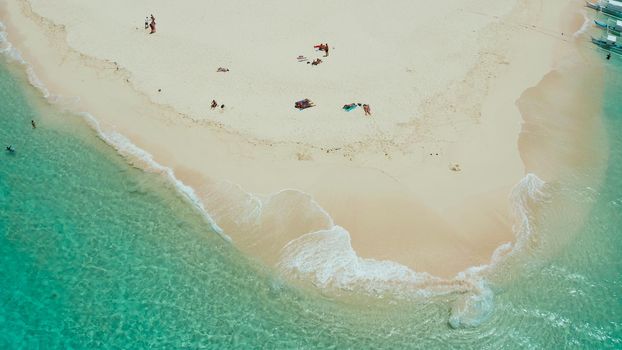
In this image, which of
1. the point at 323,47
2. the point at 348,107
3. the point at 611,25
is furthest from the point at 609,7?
the point at 348,107

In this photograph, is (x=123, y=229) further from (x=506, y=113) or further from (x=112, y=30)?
(x=506, y=113)

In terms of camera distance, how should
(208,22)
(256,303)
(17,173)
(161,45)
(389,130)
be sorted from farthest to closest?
1. (208,22)
2. (161,45)
3. (389,130)
4. (17,173)
5. (256,303)

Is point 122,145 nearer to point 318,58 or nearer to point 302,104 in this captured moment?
point 302,104

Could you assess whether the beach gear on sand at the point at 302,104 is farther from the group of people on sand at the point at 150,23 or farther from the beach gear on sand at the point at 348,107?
the group of people on sand at the point at 150,23

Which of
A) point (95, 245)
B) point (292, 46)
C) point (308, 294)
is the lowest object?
point (308, 294)

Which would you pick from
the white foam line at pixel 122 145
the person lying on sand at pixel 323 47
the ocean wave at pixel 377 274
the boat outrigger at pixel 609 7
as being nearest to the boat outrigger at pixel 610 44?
the boat outrigger at pixel 609 7

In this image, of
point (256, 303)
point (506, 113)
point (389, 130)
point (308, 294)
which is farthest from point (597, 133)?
Result: point (256, 303)
